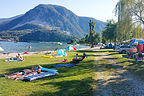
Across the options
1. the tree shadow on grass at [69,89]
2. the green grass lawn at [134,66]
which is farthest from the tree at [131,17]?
the tree shadow on grass at [69,89]

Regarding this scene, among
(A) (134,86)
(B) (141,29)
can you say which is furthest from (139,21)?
(A) (134,86)

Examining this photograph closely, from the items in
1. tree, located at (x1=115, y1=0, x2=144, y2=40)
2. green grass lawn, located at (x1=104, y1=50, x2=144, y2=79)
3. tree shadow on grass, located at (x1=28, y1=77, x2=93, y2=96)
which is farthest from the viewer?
tree, located at (x1=115, y1=0, x2=144, y2=40)

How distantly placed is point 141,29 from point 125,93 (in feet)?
56.1

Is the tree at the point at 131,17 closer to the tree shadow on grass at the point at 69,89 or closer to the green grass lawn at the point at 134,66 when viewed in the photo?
the green grass lawn at the point at 134,66

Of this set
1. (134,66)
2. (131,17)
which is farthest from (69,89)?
(131,17)

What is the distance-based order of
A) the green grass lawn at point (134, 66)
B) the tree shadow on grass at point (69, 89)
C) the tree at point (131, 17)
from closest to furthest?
1. the tree shadow on grass at point (69, 89)
2. the green grass lawn at point (134, 66)
3. the tree at point (131, 17)

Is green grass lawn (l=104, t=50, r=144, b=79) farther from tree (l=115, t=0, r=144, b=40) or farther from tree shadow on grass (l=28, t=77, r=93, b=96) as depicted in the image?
tree (l=115, t=0, r=144, b=40)

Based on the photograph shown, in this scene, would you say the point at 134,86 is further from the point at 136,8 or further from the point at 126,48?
the point at 126,48

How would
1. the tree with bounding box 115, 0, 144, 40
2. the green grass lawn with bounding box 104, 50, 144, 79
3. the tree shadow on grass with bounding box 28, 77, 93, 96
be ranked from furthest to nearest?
the tree with bounding box 115, 0, 144, 40 < the green grass lawn with bounding box 104, 50, 144, 79 < the tree shadow on grass with bounding box 28, 77, 93, 96

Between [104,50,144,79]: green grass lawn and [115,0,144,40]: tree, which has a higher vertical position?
[115,0,144,40]: tree

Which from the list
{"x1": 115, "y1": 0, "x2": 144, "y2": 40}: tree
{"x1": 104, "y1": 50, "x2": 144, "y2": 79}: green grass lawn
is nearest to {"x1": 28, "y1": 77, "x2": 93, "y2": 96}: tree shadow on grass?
{"x1": 104, "y1": 50, "x2": 144, "y2": 79}: green grass lawn

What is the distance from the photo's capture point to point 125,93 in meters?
6.41

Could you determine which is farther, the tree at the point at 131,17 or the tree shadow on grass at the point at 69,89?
the tree at the point at 131,17

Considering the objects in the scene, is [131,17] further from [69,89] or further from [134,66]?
[69,89]
